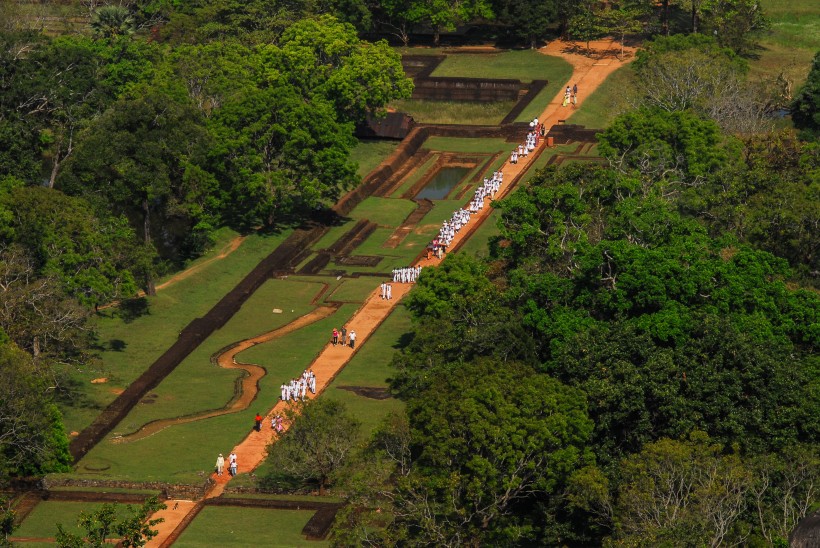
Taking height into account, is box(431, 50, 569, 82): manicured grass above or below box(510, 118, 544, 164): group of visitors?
above

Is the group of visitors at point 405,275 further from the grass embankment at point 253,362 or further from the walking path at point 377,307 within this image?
the grass embankment at point 253,362

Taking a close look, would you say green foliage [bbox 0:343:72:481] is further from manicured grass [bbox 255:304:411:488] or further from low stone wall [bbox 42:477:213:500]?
manicured grass [bbox 255:304:411:488]

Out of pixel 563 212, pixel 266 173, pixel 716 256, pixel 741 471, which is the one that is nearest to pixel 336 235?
pixel 266 173

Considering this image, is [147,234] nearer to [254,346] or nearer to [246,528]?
[254,346]

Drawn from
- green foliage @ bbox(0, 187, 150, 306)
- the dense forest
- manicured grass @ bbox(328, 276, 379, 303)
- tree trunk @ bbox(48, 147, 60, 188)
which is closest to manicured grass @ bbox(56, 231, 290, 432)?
the dense forest

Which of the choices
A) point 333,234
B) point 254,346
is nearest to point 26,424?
point 254,346

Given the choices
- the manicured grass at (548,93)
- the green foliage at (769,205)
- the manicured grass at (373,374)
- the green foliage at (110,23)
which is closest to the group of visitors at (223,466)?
the manicured grass at (373,374)

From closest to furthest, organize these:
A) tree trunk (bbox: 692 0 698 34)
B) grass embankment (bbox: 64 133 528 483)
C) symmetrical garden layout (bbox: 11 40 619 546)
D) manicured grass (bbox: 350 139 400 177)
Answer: symmetrical garden layout (bbox: 11 40 619 546)
grass embankment (bbox: 64 133 528 483)
manicured grass (bbox: 350 139 400 177)
tree trunk (bbox: 692 0 698 34)
